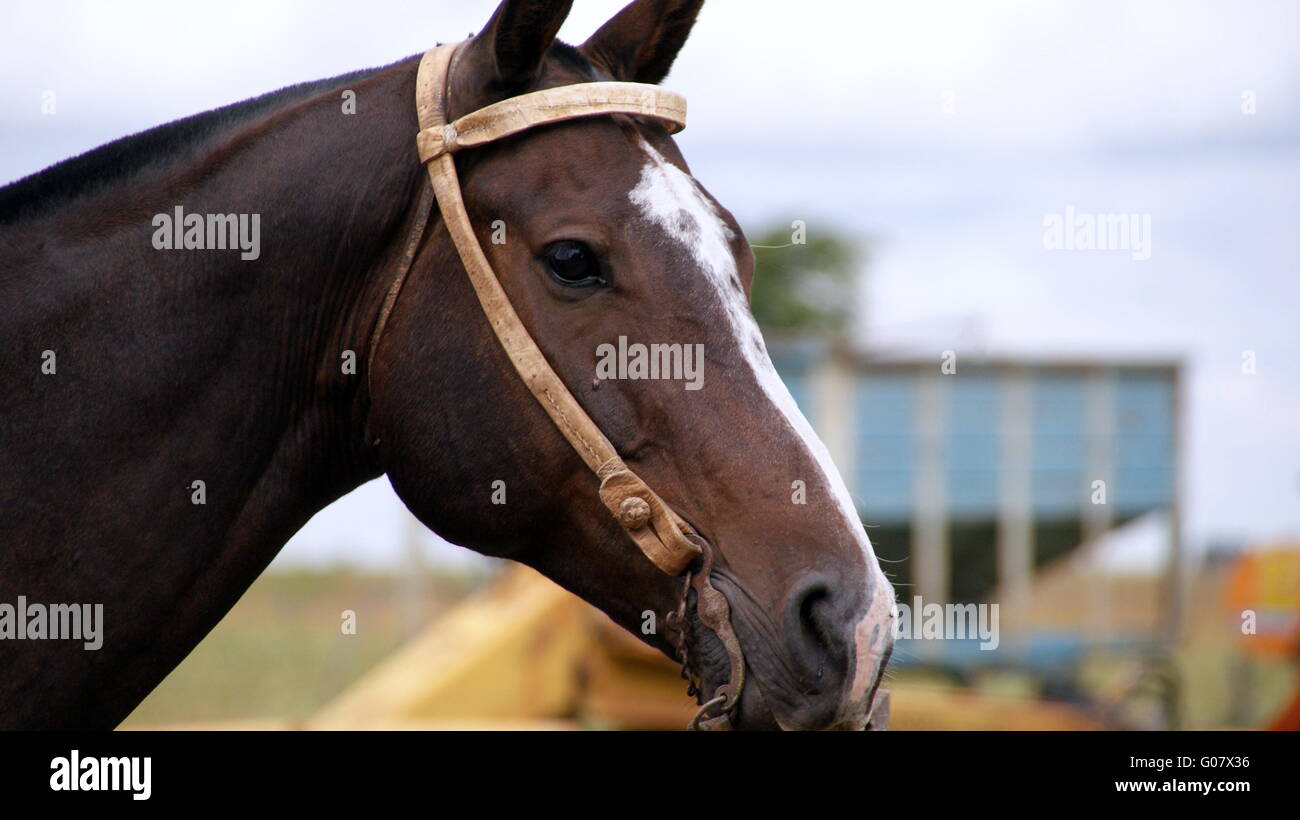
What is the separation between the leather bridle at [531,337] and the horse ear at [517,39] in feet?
0.21

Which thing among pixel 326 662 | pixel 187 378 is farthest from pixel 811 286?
pixel 187 378

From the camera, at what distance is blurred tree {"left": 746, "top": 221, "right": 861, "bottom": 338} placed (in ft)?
79.1

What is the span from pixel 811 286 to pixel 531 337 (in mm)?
24540

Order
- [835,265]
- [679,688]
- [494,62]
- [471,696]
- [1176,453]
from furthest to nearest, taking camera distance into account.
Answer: [835,265] → [1176,453] → [679,688] → [471,696] → [494,62]

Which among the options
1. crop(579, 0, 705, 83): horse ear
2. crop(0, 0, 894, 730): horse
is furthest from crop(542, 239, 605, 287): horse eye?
crop(579, 0, 705, 83): horse ear

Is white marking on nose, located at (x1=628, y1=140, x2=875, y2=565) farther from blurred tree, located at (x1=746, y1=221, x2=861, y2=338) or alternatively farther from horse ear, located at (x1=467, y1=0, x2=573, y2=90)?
blurred tree, located at (x1=746, y1=221, x2=861, y2=338)

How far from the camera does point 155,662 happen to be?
7.55 feet

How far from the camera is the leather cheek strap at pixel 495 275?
2242 millimetres

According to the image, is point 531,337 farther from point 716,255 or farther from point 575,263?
point 716,255

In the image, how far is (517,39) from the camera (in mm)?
2363

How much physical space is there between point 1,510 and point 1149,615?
1434cm

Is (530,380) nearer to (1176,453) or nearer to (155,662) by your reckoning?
(155,662)
